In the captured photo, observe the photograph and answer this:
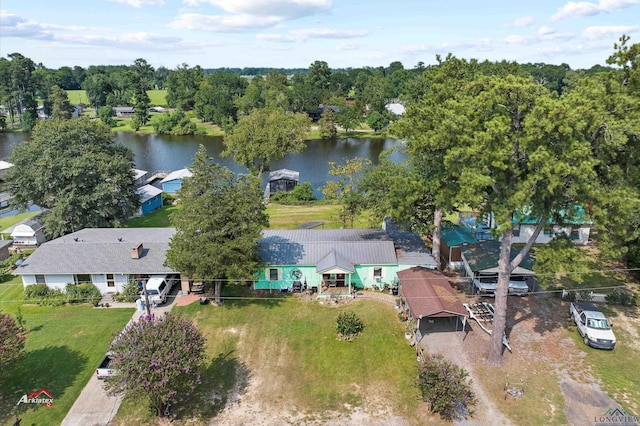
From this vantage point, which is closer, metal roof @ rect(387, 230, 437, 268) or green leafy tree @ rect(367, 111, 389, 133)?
metal roof @ rect(387, 230, 437, 268)

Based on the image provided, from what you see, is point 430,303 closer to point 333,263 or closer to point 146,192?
point 333,263

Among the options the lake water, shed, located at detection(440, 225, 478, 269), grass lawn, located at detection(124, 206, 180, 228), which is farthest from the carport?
the lake water

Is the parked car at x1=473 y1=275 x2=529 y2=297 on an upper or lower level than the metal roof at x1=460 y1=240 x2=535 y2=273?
lower

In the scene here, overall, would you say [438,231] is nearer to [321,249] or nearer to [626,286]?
[321,249]

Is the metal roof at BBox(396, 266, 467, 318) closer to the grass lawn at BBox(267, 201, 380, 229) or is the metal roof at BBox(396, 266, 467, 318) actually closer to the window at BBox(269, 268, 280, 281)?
the window at BBox(269, 268, 280, 281)

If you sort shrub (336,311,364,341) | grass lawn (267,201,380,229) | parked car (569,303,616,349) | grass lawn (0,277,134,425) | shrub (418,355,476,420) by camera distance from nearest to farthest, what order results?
1. shrub (418,355,476,420)
2. grass lawn (0,277,134,425)
3. parked car (569,303,616,349)
4. shrub (336,311,364,341)
5. grass lawn (267,201,380,229)

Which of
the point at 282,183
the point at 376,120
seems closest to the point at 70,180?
the point at 282,183
